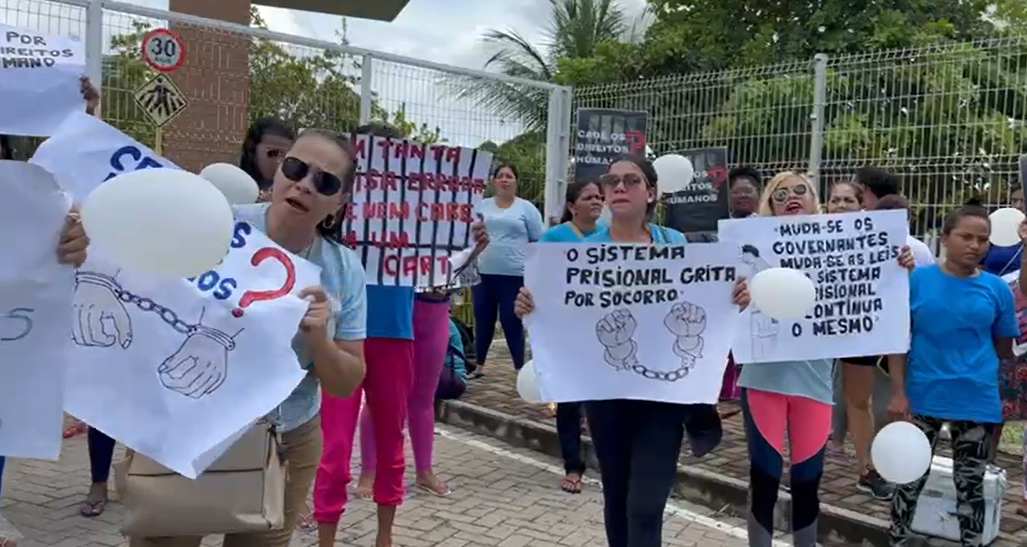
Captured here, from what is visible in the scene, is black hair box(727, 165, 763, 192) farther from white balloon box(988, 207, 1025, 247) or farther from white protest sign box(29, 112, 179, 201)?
white protest sign box(29, 112, 179, 201)

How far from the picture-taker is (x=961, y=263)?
15.1 feet

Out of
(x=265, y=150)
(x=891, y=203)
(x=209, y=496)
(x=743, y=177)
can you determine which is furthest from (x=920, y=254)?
(x=209, y=496)

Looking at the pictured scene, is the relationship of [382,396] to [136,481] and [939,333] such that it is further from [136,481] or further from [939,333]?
[939,333]

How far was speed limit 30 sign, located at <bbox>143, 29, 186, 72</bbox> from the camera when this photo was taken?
6.89 m

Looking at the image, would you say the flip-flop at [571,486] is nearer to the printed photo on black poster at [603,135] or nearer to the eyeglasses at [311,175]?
the printed photo on black poster at [603,135]

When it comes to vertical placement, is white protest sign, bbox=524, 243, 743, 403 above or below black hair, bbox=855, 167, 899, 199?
below

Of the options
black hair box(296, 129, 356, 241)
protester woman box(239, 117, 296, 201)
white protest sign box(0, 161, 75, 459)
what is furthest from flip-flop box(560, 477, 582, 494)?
white protest sign box(0, 161, 75, 459)

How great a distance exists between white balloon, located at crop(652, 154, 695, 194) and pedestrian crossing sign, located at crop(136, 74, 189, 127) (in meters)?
3.53

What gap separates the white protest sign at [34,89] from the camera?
2.53 m

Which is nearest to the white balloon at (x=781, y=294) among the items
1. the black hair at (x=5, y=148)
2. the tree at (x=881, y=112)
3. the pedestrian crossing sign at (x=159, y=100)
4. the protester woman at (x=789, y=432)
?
the protester woman at (x=789, y=432)

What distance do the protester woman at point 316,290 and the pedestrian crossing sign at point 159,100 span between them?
173 inches

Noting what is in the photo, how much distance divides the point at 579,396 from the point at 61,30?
5.07m

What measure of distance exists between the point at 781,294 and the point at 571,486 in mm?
2558

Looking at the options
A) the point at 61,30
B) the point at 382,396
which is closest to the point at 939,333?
the point at 382,396
